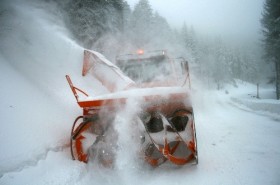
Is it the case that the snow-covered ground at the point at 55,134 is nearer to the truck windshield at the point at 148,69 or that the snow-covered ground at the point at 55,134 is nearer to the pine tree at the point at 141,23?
the truck windshield at the point at 148,69

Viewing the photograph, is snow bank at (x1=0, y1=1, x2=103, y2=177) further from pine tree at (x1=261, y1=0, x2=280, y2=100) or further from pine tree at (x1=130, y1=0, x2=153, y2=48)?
pine tree at (x1=261, y1=0, x2=280, y2=100)

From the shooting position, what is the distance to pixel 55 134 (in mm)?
4473

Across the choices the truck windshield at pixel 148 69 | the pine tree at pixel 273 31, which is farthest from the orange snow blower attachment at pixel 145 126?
the pine tree at pixel 273 31

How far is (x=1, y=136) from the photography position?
11.6 ft

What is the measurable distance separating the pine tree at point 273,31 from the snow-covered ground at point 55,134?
18.7 m

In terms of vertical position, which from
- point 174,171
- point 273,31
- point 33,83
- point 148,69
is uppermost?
point 273,31

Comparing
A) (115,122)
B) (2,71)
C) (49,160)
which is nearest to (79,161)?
(49,160)

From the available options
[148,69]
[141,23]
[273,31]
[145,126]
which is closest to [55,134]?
[145,126]

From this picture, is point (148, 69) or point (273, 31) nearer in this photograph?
point (148, 69)

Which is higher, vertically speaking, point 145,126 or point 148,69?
point 148,69

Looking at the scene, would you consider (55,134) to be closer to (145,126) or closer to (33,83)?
(33,83)

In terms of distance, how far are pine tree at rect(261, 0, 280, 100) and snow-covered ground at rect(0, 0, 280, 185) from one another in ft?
61.4

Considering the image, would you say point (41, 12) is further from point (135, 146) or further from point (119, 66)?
point (135, 146)

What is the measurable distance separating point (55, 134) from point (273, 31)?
25281mm
